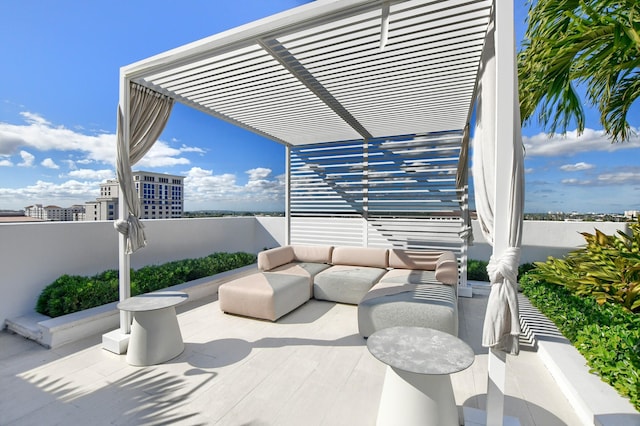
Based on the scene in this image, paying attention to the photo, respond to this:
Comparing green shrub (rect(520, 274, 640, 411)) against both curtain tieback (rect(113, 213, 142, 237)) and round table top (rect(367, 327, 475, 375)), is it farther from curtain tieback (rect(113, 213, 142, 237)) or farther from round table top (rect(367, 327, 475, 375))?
curtain tieback (rect(113, 213, 142, 237))

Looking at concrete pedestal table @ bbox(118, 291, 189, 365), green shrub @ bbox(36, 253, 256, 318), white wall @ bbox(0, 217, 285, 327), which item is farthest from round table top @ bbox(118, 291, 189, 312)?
white wall @ bbox(0, 217, 285, 327)

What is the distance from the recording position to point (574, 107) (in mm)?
3990

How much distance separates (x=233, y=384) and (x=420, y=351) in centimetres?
153

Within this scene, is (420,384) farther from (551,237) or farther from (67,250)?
(551,237)

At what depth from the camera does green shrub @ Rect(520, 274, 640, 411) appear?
6.04ft

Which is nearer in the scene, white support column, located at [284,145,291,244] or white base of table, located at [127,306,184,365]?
white base of table, located at [127,306,184,365]

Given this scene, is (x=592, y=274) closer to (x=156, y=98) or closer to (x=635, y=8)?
(x=635, y=8)

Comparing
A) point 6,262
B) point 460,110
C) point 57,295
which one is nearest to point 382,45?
point 460,110

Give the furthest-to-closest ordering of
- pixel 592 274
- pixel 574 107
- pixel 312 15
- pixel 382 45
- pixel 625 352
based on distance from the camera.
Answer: pixel 574 107 → pixel 592 274 → pixel 382 45 → pixel 312 15 → pixel 625 352

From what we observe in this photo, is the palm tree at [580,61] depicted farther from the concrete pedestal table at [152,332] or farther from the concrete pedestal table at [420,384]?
the concrete pedestal table at [152,332]

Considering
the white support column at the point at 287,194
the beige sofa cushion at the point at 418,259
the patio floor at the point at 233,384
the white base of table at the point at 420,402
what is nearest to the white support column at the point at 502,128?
the white base of table at the point at 420,402

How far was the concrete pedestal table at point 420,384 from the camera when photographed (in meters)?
1.54

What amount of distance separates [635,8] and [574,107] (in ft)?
5.37

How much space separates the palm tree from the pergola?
2.50 feet
